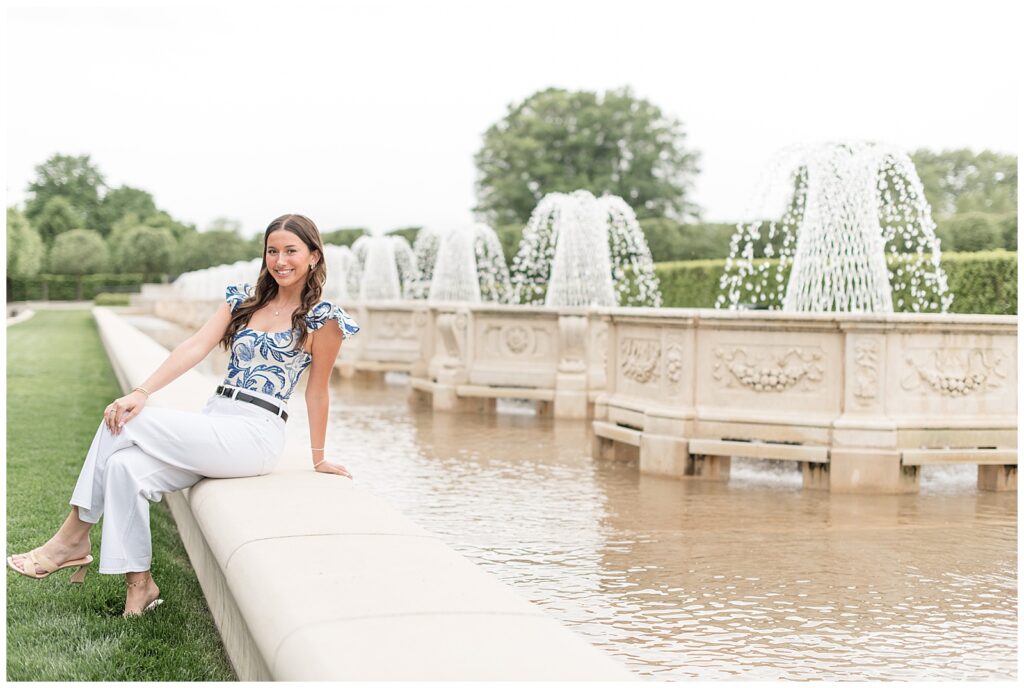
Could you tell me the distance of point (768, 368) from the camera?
7.79 metres

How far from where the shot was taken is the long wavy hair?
4500 millimetres

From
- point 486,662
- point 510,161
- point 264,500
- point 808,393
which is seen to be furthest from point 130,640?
point 510,161

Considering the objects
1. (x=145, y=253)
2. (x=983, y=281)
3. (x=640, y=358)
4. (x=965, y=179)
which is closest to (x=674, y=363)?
(x=640, y=358)

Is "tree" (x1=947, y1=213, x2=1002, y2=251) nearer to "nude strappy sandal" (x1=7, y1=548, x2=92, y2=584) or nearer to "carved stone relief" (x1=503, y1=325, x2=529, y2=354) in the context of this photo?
"carved stone relief" (x1=503, y1=325, x2=529, y2=354)

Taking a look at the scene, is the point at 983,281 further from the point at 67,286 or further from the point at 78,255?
the point at 78,255

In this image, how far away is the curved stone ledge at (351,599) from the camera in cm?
241

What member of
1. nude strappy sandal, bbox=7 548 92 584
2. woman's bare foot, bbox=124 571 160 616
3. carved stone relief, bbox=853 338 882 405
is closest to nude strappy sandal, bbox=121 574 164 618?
woman's bare foot, bbox=124 571 160 616

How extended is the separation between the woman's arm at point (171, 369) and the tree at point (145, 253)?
73629 millimetres

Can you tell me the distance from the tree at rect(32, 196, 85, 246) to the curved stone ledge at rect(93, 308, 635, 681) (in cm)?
8734

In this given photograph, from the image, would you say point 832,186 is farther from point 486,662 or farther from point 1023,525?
point 486,662

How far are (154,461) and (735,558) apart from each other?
2.86 m

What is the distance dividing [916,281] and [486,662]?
19.0 meters

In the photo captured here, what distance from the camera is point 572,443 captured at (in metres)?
9.92

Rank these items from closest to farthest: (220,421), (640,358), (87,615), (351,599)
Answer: (351,599)
(87,615)
(220,421)
(640,358)
